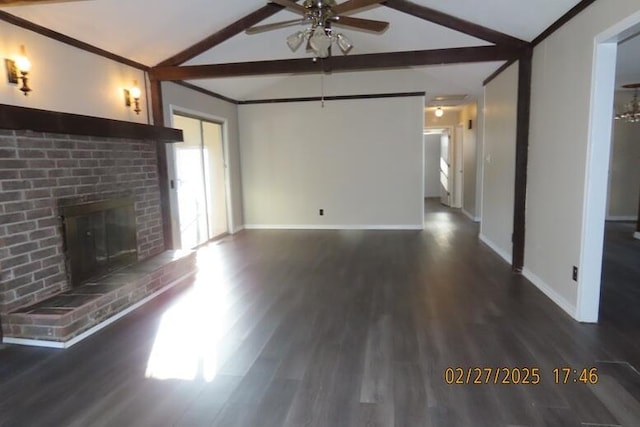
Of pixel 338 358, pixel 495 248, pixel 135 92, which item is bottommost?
pixel 338 358

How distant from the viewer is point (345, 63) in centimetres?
436

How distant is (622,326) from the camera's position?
2777mm

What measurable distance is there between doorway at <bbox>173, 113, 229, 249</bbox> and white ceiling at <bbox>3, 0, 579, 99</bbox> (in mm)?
702

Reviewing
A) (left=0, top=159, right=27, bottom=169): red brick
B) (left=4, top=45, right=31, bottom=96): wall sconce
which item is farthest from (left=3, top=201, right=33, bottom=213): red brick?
(left=4, top=45, right=31, bottom=96): wall sconce

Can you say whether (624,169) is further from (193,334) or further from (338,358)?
(193,334)

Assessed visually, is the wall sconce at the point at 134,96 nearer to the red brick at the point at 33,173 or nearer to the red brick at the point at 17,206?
the red brick at the point at 33,173

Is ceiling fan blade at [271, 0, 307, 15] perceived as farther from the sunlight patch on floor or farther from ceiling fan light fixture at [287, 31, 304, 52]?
the sunlight patch on floor

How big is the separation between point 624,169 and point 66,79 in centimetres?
873

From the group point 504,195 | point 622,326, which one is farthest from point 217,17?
point 622,326

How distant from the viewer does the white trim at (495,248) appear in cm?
449

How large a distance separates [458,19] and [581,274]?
268 cm

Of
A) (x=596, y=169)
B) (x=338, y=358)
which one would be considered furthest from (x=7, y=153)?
(x=596, y=169)

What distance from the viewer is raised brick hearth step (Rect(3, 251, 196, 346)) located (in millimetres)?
2658

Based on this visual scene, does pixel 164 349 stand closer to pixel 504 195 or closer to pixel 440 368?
pixel 440 368
